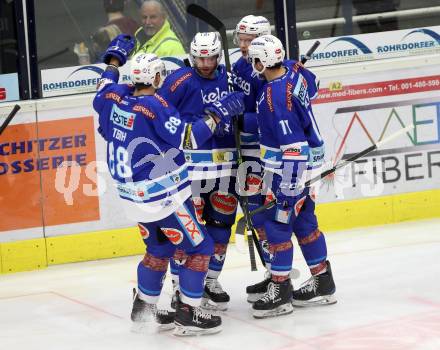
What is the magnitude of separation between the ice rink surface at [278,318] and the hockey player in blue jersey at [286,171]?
0.40 ft

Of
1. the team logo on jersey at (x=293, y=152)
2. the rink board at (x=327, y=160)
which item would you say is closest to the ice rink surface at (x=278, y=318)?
the rink board at (x=327, y=160)

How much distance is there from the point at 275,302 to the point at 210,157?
33.3 inches

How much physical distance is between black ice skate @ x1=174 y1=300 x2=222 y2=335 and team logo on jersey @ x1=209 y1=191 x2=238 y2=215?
656 mm

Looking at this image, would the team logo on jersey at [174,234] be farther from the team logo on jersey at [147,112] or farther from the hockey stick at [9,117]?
the hockey stick at [9,117]

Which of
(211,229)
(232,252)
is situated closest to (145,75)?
(211,229)

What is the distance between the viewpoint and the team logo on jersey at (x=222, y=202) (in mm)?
5613

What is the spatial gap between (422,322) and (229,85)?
1.57 metres

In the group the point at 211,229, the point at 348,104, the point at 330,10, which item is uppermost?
the point at 330,10

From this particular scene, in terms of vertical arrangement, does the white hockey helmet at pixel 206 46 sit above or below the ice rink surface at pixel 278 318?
above

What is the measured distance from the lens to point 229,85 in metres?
5.54

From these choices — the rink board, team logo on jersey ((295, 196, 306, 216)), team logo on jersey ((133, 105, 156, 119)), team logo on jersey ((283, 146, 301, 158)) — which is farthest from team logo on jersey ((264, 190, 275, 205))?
the rink board

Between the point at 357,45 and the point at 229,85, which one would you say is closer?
the point at 229,85

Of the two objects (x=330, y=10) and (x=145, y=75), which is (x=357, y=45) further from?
(x=145, y=75)

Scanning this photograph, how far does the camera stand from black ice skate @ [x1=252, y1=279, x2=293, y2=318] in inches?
214
